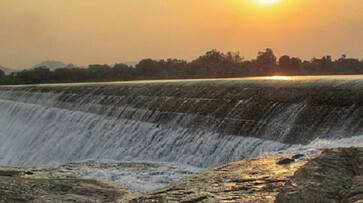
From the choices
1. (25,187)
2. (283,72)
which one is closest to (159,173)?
(25,187)

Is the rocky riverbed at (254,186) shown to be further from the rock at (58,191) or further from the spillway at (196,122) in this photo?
the spillway at (196,122)

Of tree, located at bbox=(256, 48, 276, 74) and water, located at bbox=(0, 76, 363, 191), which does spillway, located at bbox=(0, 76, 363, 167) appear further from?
tree, located at bbox=(256, 48, 276, 74)

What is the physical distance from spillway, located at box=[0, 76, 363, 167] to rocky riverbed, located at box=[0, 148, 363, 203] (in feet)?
19.3

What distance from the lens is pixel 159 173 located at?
12.5 metres

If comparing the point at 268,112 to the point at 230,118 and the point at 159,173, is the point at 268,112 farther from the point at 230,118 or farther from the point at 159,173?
the point at 159,173

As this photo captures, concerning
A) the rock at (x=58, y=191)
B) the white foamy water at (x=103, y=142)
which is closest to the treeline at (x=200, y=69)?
the white foamy water at (x=103, y=142)

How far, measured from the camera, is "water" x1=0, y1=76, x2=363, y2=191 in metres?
16.4

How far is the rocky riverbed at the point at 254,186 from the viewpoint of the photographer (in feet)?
20.8

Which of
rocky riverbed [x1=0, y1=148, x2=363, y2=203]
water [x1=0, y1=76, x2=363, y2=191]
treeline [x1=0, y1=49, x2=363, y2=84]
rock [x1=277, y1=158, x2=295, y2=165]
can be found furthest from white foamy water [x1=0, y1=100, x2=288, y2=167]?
treeline [x1=0, y1=49, x2=363, y2=84]

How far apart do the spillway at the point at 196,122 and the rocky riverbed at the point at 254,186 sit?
588 centimetres

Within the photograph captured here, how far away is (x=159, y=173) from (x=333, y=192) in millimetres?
6641

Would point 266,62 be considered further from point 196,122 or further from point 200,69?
point 196,122

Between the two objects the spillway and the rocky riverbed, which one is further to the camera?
the spillway

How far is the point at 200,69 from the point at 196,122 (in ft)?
215
